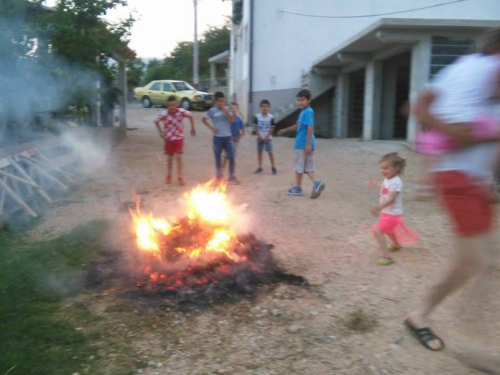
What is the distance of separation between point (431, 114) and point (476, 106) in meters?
0.25

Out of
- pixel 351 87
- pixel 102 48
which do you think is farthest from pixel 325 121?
pixel 102 48

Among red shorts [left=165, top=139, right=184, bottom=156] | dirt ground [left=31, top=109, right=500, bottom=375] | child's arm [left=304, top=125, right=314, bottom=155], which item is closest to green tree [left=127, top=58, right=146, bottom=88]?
red shorts [left=165, top=139, right=184, bottom=156]

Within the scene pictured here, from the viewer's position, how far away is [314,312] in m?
3.83

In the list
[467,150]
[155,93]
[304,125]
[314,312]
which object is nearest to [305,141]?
[304,125]

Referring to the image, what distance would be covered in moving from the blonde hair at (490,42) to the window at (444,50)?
34.3ft

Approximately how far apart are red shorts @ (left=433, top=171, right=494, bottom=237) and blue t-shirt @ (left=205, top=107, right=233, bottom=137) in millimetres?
5982

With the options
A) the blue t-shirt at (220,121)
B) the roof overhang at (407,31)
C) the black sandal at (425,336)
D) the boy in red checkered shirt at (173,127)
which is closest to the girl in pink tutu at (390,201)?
the black sandal at (425,336)

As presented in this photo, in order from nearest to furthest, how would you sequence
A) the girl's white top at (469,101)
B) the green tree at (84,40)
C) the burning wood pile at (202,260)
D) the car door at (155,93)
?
the girl's white top at (469,101)
the burning wood pile at (202,260)
the green tree at (84,40)
the car door at (155,93)

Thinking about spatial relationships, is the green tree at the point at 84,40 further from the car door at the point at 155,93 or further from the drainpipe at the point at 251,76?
the car door at the point at 155,93

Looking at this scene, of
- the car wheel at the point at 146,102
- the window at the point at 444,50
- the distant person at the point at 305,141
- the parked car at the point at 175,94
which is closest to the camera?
the distant person at the point at 305,141

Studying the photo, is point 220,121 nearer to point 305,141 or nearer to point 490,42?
point 305,141

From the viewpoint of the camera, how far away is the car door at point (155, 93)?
27344mm

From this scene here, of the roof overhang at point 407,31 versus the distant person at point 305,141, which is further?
the roof overhang at point 407,31

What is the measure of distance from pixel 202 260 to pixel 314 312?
1.26m
